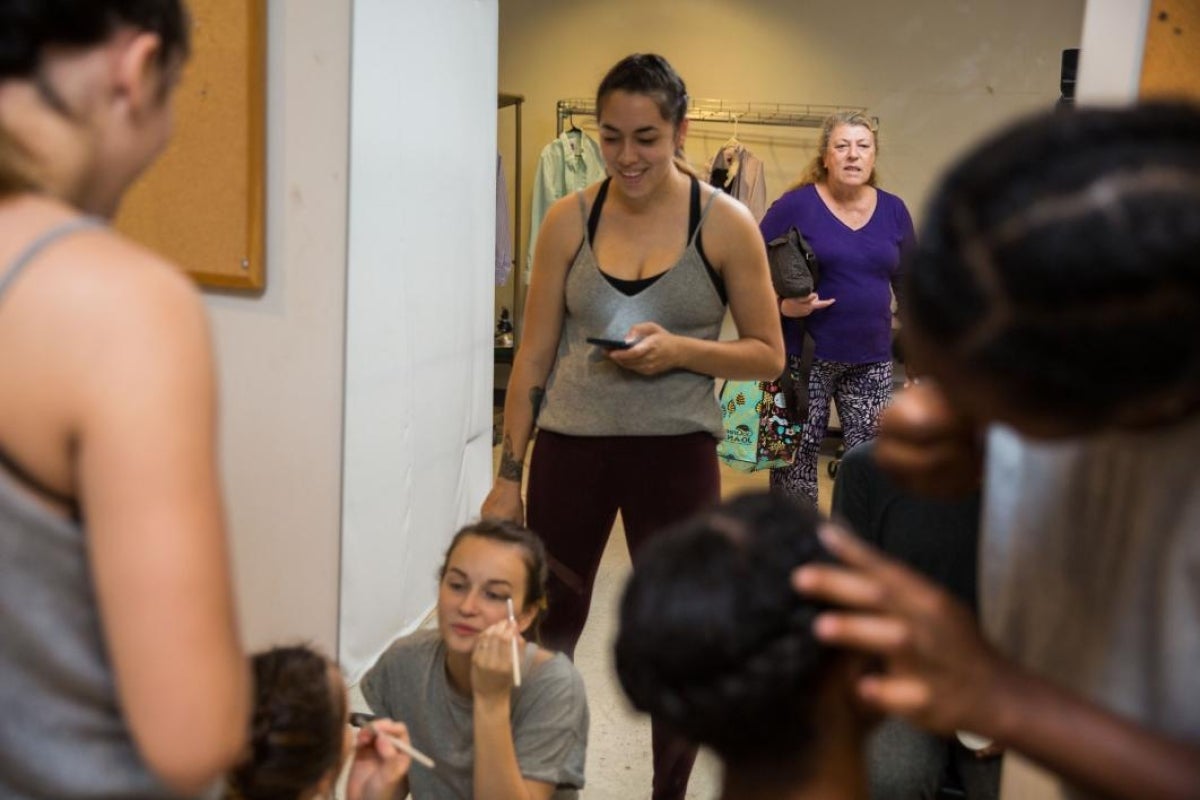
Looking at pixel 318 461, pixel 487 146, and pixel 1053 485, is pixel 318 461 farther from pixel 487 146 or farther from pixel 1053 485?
pixel 1053 485

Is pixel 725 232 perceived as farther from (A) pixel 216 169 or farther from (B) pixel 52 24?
(B) pixel 52 24

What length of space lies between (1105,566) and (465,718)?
1.16 metres

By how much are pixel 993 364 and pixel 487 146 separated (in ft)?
10.6

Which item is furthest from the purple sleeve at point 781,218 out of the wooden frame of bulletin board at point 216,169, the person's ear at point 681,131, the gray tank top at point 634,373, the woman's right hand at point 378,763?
the woman's right hand at point 378,763

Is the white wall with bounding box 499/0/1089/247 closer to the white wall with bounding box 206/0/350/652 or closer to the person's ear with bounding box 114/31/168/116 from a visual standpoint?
the white wall with bounding box 206/0/350/652

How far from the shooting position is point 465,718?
65.0 inches

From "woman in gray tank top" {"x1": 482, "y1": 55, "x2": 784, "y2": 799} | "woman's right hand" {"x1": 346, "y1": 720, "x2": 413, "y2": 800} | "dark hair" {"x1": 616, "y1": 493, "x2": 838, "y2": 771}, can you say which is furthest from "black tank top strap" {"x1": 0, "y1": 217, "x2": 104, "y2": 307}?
"woman in gray tank top" {"x1": 482, "y1": 55, "x2": 784, "y2": 799}

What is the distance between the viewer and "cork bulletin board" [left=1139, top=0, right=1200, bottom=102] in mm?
1309

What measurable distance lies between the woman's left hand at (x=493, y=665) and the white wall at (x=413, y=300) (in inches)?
51.1

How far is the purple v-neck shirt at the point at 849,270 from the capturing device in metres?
3.57

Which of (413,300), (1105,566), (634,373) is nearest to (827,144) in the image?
(413,300)

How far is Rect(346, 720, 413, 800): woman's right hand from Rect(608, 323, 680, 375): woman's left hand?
2.60ft

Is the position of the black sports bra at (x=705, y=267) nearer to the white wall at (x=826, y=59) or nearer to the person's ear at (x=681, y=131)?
the person's ear at (x=681, y=131)

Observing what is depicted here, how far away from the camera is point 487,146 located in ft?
11.8
